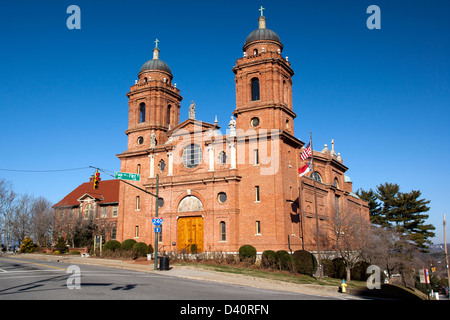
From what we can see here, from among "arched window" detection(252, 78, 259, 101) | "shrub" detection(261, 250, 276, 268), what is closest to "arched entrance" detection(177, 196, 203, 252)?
"shrub" detection(261, 250, 276, 268)

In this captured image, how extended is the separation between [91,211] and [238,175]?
28.8 metres

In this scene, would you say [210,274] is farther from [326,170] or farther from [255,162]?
[326,170]

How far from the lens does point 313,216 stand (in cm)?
4112

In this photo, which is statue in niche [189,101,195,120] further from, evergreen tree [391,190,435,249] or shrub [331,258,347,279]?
evergreen tree [391,190,435,249]

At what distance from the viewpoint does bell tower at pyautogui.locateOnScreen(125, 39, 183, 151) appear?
46.4 meters

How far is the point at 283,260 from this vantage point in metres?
32.3

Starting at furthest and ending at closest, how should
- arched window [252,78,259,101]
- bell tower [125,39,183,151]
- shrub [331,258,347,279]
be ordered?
bell tower [125,39,183,151]
arched window [252,78,259,101]
shrub [331,258,347,279]

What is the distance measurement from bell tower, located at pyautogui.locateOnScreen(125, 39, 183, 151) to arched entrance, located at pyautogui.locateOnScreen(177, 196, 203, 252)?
8961 mm

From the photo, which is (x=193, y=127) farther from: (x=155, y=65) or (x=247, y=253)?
(x=247, y=253)

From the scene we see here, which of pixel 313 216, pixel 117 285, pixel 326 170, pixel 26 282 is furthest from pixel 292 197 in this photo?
pixel 26 282

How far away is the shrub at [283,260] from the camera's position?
105 ft

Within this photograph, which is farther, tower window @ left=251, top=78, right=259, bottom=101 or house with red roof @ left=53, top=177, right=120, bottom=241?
house with red roof @ left=53, top=177, right=120, bottom=241

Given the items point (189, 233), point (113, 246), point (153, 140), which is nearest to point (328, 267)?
point (189, 233)

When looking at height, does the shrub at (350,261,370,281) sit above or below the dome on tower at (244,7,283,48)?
below
